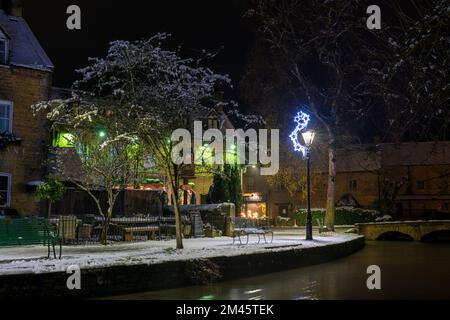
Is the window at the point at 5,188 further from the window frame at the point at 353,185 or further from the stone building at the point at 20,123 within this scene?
the window frame at the point at 353,185

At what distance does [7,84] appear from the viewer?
84.5 feet

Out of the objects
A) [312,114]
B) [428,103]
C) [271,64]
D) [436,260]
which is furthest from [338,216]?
[428,103]

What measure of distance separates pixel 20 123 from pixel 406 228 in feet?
88.6

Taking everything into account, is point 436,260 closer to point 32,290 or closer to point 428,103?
point 428,103

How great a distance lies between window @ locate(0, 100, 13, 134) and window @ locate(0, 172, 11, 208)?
6.90 feet

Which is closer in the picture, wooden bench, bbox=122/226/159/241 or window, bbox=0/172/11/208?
wooden bench, bbox=122/226/159/241

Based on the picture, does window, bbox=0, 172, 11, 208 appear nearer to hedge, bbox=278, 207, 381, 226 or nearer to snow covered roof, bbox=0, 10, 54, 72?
snow covered roof, bbox=0, 10, 54, 72

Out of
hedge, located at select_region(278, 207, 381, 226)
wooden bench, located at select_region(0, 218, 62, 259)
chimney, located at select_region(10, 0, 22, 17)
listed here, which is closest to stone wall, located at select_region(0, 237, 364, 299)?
wooden bench, located at select_region(0, 218, 62, 259)

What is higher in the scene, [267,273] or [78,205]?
[78,205]

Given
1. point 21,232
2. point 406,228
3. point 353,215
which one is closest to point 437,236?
point 406,228

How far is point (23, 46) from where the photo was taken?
2748 cm

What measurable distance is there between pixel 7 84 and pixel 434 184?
155 ft

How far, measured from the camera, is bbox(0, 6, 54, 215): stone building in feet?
84.1

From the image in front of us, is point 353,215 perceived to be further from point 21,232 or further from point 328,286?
point 328,286
